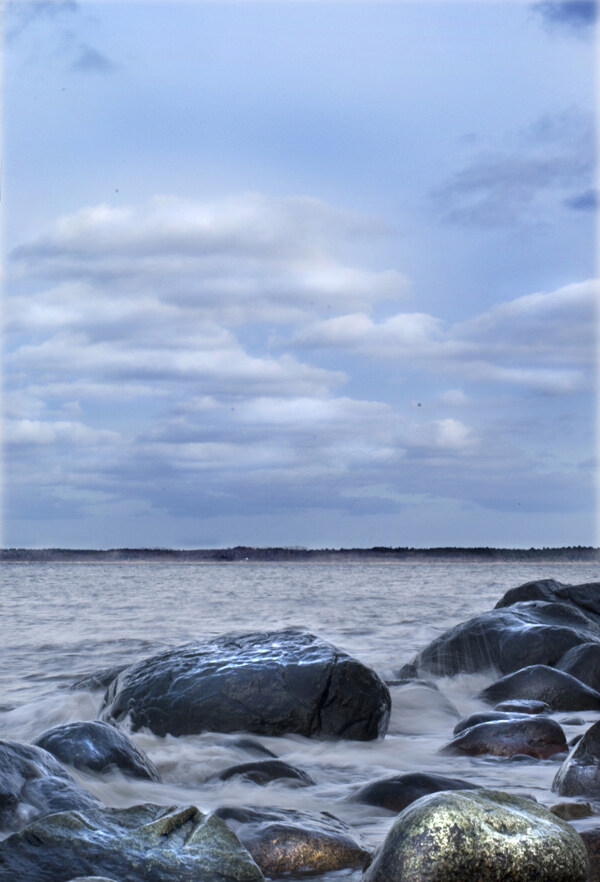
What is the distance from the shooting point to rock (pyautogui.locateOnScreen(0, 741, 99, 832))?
3.95m

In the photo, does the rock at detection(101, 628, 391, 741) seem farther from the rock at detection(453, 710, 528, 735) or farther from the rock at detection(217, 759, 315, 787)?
the rock at detection(217, 759, 315, 787)

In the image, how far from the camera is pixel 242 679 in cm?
719

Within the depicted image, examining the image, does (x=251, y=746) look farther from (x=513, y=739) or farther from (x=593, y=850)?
(x=593, y=850)

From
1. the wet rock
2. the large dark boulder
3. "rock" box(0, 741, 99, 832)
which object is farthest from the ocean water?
the large dark boulder

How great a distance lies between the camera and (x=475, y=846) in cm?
311

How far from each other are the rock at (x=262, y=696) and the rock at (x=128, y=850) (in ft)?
11.4

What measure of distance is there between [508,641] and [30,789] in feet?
22.7

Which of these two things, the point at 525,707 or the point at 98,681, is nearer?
the point at 525,707

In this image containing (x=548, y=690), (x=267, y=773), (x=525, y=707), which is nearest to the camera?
(x=267, y=773)

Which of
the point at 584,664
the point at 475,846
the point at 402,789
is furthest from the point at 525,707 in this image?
the point at 475,846

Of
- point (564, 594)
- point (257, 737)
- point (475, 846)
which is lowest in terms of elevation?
point (257, 737)

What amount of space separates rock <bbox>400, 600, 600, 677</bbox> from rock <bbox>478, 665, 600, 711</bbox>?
1.17 meters

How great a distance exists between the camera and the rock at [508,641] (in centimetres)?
963

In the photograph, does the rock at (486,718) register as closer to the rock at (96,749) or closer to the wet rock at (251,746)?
the wet rock at (251,746)
